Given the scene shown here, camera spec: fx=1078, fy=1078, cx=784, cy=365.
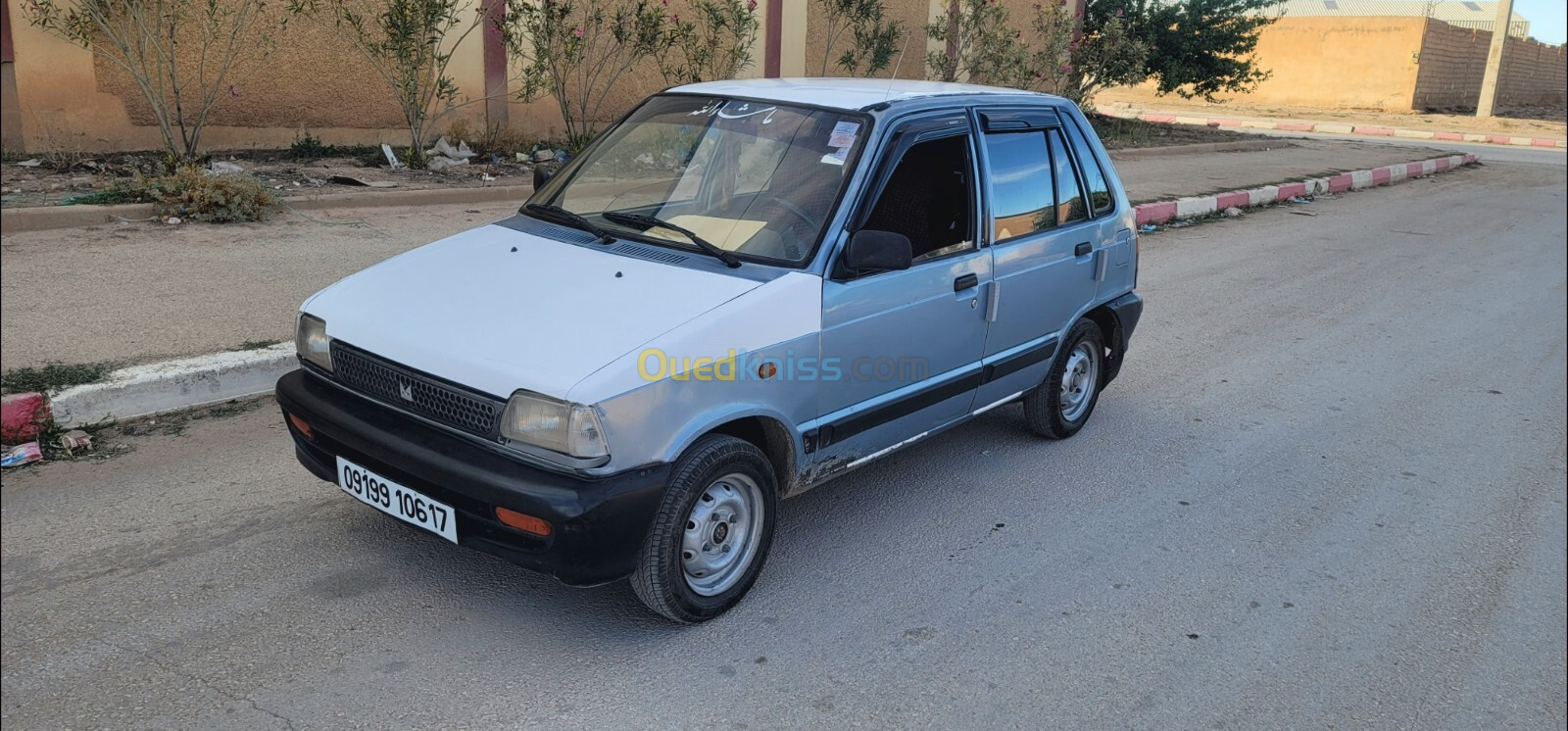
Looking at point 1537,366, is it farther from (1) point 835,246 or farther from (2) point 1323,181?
(2) point 1323,181

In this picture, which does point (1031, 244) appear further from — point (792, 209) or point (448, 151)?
point (448, 151)

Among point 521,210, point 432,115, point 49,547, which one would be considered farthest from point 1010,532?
point 432,115

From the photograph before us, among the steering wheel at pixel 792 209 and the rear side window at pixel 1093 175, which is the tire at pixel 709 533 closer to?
the steering wheel at pixel 792 209

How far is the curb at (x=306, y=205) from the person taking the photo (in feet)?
23.6

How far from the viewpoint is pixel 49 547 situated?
3.61 meters

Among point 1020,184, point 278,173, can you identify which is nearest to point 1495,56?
point 278,173

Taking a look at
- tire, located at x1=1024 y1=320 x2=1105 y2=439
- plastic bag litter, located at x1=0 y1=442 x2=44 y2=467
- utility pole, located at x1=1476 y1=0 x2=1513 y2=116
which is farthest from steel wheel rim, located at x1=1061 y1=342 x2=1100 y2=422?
utility pole, located at x1=1476 y1=0 x2=1513 y2=116

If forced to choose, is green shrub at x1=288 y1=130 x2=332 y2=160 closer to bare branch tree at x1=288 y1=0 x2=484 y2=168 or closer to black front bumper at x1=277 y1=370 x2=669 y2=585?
bare branch tree at x1=288 y1=0 x2=484 y2=168

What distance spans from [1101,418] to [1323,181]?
490 inches

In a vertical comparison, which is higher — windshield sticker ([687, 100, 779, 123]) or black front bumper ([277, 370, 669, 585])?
windshield sticker ([687, 100, 779, 123])

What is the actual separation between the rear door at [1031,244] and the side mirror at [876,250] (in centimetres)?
80

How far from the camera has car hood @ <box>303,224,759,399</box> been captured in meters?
3.05

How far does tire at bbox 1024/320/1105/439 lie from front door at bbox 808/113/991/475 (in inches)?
31.4

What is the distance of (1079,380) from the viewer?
5.36 meters
